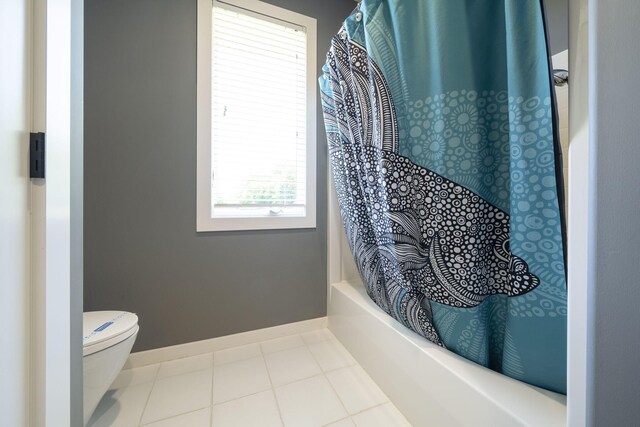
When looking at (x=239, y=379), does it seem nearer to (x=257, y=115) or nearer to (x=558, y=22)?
(x=257, y=115)

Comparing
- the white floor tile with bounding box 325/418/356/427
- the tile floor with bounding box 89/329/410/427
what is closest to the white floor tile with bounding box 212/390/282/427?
the tile floor with bounding box 89/329/410/427

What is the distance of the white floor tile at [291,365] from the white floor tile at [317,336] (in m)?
0.09

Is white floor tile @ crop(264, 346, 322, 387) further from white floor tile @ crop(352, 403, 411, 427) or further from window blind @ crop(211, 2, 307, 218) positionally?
window blind @ crop(211, 2, 307, 218)

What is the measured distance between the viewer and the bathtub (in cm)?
59

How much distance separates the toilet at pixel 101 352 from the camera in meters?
0.78

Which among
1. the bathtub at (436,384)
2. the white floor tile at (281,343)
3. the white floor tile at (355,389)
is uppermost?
the bathtub at (436,384)

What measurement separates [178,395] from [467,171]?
4.86 ft

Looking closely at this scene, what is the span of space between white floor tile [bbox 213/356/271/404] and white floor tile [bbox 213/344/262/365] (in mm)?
34
